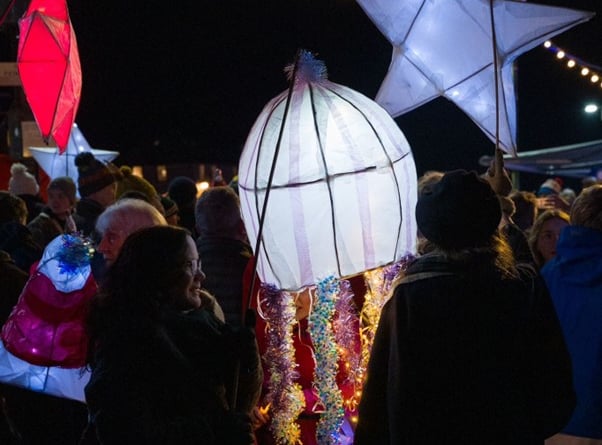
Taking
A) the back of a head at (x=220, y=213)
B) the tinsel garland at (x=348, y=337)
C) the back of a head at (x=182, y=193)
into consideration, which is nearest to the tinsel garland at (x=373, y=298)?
the tinsel garland at (x=348, y=337)

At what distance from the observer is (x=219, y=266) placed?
436 cm

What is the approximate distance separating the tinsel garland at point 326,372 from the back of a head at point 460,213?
89 centimetres

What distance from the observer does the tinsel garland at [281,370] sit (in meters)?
3.43

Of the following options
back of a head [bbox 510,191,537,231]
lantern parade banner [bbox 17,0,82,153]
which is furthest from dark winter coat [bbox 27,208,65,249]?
back of a head [bbox 510,191,537,231]

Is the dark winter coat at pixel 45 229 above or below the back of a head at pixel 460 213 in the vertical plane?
above

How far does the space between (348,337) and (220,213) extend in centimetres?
135

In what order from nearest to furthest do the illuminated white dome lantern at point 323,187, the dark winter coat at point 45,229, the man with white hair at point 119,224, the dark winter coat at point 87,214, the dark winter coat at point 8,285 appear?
the illuminated white dome lantern at point 323,187
the man with white hair at point 119,224
the dark winter coat at point 8,285
the dark winter coat at point 87,214
the dark winter coat at point 45,229

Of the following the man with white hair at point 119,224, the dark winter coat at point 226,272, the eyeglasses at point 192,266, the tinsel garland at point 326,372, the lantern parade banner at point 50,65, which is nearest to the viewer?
the eyeglasses at point 192,266

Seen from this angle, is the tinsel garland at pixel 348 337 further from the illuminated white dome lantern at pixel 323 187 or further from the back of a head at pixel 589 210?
the back of a head at pixel 589 210

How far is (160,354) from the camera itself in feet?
7.86

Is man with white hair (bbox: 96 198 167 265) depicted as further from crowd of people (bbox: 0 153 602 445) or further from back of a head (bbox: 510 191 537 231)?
back of a head (bbox: 510 191 537 231)

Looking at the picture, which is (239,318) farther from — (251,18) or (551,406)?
(251,18)

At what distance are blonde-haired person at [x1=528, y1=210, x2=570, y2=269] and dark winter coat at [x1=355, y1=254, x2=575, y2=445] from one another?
2.74 meters

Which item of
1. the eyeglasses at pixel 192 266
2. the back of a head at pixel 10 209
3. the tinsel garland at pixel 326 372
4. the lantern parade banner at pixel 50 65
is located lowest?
the tinsel garland at pixel 326 372
